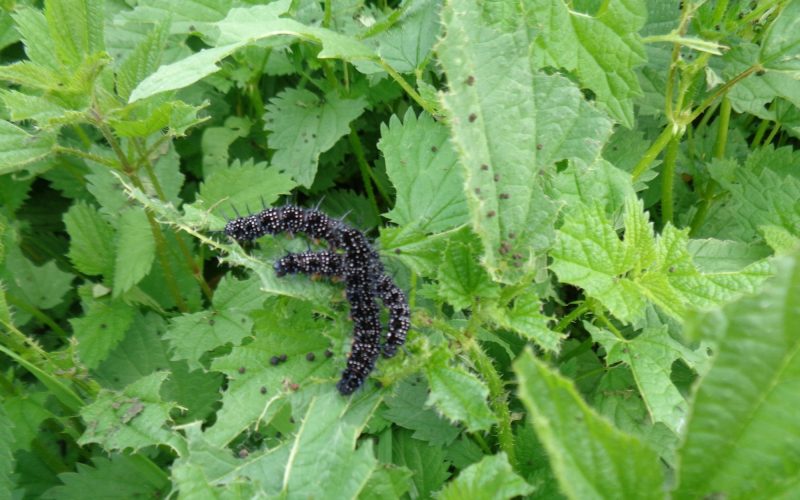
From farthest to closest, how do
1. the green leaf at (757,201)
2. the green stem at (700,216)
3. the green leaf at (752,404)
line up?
the green stem at (700,216) → the green leaf at (757,201) → the green leaf at (752,404)

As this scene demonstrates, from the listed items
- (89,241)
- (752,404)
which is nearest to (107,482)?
(89,241)

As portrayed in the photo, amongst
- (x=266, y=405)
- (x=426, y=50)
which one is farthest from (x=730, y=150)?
(x=266, y=405)

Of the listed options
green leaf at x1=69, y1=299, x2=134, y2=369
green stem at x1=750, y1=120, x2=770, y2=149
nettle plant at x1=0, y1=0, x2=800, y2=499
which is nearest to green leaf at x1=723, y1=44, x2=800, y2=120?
nettle plant at x1=0, y1=0, x2=800, y2=499

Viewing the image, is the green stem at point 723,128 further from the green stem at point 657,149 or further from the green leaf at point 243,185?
the green leaf at point 243,185

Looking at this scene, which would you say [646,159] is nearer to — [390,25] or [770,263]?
[770,263]

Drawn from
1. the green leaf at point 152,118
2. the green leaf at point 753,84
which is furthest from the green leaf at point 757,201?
the green leaf at point 152,118

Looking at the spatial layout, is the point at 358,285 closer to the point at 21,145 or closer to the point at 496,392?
the point at 496,392
